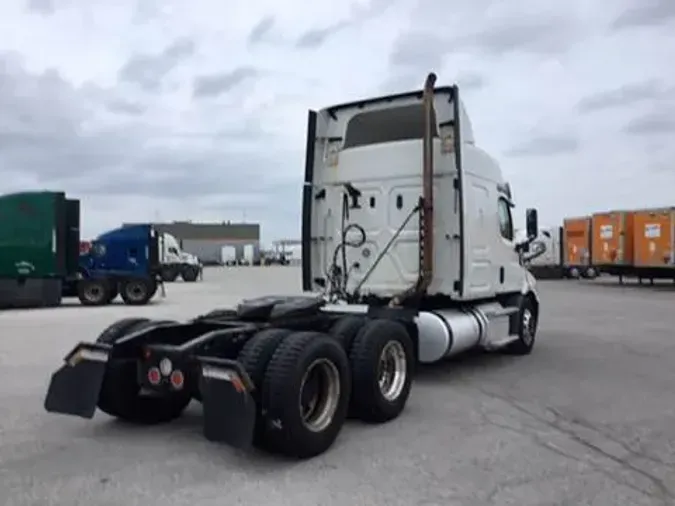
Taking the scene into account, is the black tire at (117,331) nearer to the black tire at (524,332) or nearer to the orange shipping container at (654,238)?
the black tire at (524,332)

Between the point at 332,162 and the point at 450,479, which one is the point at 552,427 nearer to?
the point at 450,479

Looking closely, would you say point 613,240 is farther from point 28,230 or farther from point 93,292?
point 28,230

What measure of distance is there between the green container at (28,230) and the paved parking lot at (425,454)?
1182 cm

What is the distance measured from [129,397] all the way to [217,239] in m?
99.1

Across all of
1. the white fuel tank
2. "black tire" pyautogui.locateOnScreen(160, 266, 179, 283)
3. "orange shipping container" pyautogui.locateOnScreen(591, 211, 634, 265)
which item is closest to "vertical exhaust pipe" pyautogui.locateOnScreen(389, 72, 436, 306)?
the white fuel tank

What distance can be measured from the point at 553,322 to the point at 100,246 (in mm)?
14768

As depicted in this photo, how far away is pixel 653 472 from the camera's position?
15.9 feet

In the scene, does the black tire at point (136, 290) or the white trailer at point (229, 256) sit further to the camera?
the white trailer at point (229, 256)

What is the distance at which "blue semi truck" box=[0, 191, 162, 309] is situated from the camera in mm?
19734

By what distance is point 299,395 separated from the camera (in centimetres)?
498

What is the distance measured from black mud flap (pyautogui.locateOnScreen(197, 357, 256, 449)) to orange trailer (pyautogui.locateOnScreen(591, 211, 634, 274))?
2742cm

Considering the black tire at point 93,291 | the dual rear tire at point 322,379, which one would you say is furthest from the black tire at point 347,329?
the black tire at point 93,291

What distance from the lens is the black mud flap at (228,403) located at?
15.5ft

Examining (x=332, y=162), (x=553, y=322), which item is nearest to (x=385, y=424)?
(x=332, y=162)
